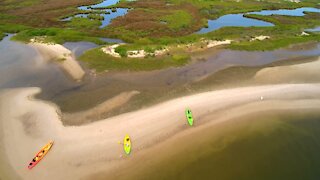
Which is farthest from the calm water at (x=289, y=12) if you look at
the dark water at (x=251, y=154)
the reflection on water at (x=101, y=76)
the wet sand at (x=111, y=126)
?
the dark water at (x=251, y=154)

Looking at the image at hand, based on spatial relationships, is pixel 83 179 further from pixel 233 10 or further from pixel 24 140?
pixel 233 10

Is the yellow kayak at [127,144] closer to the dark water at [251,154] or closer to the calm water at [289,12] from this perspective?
the dark water at [251,154]

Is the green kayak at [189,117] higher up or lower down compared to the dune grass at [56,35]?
lower down

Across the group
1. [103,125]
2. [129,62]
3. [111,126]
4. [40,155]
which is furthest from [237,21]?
[40,155]

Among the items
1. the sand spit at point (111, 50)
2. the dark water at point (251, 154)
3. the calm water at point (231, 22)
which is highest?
the sand spit at point (111, 50)

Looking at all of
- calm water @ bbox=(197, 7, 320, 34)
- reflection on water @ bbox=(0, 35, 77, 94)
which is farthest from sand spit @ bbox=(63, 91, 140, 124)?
calm water @ bbox=(197, 7, 320, 34)

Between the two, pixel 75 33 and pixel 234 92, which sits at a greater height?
pixel 75 33

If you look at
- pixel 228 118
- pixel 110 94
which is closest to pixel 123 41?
pixel 110 94
